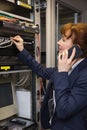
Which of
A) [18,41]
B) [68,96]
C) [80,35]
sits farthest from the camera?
[18,41]

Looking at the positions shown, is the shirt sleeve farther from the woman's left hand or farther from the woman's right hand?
the woman's right hand

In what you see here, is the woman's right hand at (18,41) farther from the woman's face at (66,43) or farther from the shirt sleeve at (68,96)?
the shirt sleeve at (68,96)

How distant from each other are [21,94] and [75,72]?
70 centimetres

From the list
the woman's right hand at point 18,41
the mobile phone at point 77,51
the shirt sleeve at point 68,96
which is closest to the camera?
the shirt sleeve at point 68,96

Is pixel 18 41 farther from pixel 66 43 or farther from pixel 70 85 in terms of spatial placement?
pixel 70 85

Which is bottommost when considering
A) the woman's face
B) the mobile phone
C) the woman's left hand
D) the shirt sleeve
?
the shirt sleeve

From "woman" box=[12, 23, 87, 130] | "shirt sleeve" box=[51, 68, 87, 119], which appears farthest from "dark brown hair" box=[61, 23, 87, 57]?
"shirt sleeve" box=[51, 68, 87, 119]

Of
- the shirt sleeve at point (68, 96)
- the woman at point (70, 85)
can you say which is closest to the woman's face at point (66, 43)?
the woman at point (70, 85)

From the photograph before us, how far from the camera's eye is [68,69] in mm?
1364

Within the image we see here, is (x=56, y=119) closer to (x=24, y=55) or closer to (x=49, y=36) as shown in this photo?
(x=24, y=55)

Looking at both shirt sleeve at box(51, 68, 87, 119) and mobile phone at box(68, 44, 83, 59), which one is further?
mobile phone at box(68, 44, 83, 59)

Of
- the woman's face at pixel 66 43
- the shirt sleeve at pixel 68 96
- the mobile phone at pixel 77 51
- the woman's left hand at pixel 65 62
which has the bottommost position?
the shirt sleeve at pixel 68 96

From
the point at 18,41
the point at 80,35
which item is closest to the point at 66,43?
the point at 80,35

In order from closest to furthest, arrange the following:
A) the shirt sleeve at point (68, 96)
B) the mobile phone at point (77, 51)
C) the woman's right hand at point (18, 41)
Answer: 1. the shirt sleeve at point (68, 96)
2. the mobile phone at point (77, 51)
3. the woman's right hand at point (18, 41)
